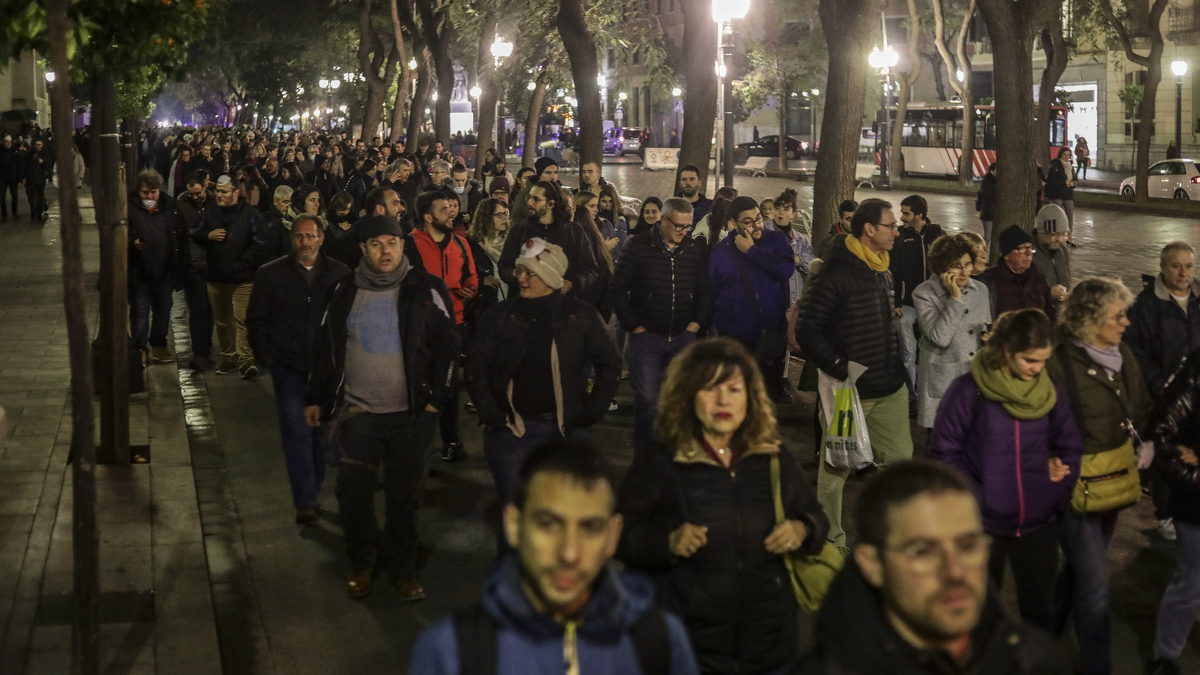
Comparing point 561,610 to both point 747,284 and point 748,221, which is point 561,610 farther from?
point 748,221

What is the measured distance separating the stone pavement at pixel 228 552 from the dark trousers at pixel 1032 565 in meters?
0.90

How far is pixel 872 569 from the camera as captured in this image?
2773mm

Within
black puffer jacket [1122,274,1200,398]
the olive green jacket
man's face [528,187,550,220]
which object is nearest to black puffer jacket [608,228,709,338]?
man's face [528,187,550,220]

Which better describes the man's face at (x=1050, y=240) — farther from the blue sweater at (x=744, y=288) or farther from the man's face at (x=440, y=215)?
the man's face at (x=440, y=215)

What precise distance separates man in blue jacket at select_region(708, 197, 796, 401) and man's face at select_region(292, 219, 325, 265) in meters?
2.45

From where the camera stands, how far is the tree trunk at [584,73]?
2183cm

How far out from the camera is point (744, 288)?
29.5 ft

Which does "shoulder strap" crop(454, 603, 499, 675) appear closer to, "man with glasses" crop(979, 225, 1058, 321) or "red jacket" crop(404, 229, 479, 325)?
"red jacket" crop(404, 229, 479, 325)

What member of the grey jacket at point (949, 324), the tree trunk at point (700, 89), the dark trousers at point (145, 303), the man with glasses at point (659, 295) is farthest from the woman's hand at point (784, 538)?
the tree trunk at point (700, 89)

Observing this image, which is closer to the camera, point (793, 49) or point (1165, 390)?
point (1165, 390)

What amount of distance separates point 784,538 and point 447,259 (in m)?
5.22

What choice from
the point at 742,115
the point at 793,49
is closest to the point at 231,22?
the point at 793,49

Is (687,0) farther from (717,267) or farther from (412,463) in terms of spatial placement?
(412,463)

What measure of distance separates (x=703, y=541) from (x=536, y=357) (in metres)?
2.39
